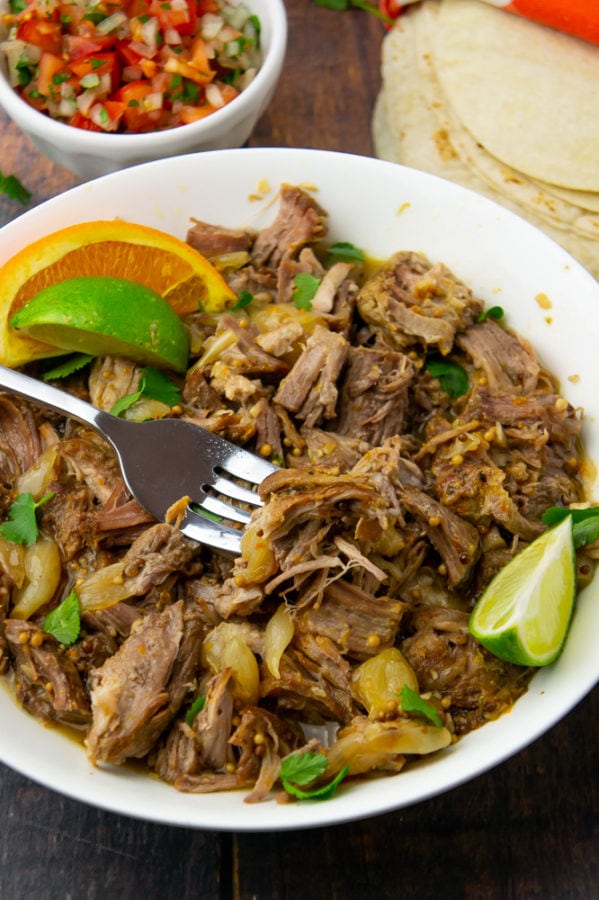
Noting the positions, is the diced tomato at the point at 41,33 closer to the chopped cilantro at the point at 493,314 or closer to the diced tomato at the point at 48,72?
the diced tomato at the point at 48,72

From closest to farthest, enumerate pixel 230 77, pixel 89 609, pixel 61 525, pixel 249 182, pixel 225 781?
pixel 225 781, pixel 89 609, pixel 61 525, pixel 249 182, pixel 230 77

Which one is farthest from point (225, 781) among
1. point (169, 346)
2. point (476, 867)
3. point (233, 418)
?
point (169, 346)

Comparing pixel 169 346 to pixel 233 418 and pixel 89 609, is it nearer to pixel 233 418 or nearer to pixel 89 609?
pixel 233 418

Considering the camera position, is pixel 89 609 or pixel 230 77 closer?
pixel 89 609

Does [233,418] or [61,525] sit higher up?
[233,418]

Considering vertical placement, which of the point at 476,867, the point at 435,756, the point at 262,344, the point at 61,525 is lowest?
the point at 476,867

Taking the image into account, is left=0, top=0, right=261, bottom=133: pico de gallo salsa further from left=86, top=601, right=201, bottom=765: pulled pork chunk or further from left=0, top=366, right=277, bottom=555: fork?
left=86, top=601, right=201, bottom=765: pulled pork chunk
